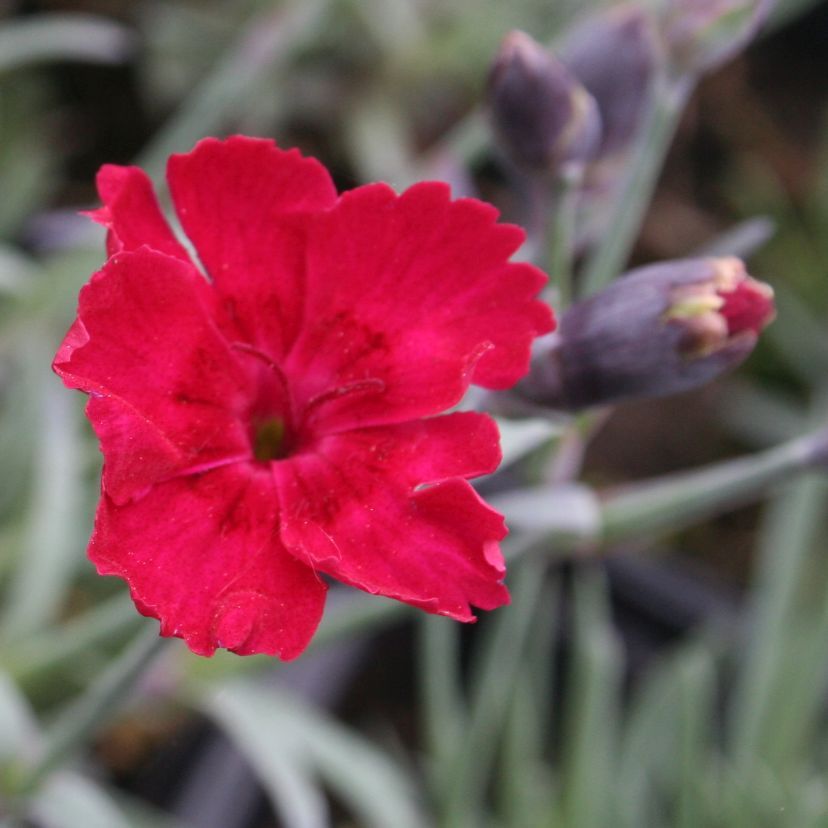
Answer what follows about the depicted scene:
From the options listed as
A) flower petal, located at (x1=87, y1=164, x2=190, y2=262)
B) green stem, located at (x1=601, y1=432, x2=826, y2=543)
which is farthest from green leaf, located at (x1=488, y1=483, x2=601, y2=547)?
flower petal, located at (x1=87, y1=164, x2=190, y2=262)

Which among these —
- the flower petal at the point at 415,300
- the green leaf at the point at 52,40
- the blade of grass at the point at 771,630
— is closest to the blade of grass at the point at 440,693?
the blade of grass at the point at 771,630

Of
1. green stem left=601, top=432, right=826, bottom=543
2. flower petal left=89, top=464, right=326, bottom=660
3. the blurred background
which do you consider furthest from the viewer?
the blurred background

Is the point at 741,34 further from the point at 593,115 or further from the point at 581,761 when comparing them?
the point at 581,761

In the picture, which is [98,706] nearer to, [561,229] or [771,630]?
[561,229]

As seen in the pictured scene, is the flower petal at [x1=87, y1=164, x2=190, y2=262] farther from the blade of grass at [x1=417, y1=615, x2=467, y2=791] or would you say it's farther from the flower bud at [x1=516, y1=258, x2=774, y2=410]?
the blade of grass at [x1=417, y1=615, x2=467, y2=791]

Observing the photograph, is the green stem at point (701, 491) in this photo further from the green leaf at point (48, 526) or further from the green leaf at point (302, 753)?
the green leaf at point (48, 526)
